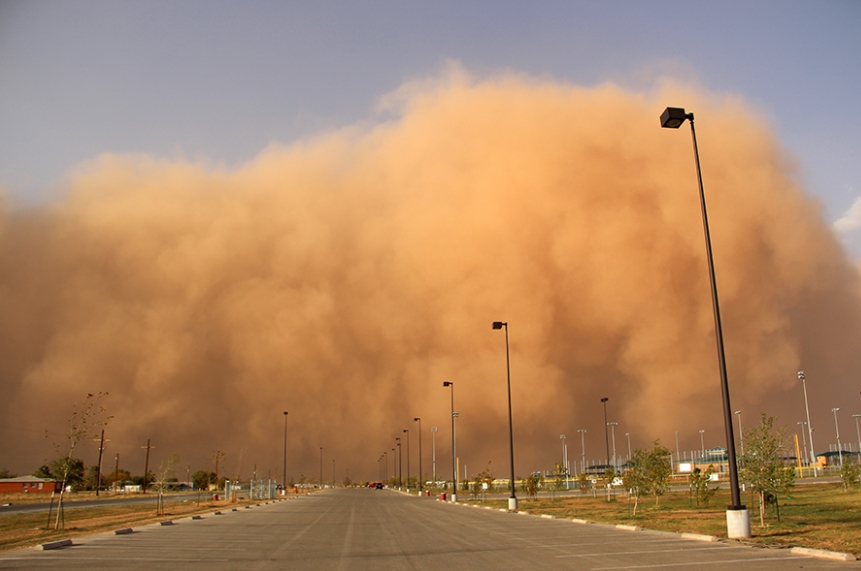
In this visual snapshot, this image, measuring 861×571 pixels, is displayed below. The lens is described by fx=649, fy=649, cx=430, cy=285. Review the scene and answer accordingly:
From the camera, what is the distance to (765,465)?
1747 centimetres

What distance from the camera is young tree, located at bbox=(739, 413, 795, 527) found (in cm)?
1720

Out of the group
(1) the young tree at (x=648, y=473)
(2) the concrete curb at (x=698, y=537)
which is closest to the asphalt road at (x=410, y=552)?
(2) the concrete curb at (x=698, y=537)

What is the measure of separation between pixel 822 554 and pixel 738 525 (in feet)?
10.6

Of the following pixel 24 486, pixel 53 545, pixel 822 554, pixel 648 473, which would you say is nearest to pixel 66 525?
pixel 53 545

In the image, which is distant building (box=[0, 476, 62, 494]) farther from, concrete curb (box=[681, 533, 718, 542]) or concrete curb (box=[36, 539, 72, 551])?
concrete curb (box=[681, 533, 718, 542])

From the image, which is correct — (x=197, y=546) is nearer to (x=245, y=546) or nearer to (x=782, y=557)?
(x=245, y=546)

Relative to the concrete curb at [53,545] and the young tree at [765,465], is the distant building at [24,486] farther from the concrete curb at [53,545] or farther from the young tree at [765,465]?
the young tree at [765,465]

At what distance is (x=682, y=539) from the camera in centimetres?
1446

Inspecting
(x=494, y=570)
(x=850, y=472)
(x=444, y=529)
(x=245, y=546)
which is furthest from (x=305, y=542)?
(x=850, y=472)

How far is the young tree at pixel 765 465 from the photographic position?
17203mm

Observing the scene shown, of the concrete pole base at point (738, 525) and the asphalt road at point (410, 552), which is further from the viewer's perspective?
the concrete pole base at point (738, 525)

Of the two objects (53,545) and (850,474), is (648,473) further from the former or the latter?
(53,545)

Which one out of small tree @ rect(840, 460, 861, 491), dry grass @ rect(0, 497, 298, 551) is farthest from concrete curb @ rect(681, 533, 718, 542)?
small tree @ rect(840, 460, 861, 491)

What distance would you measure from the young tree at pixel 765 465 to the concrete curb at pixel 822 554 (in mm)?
5994
